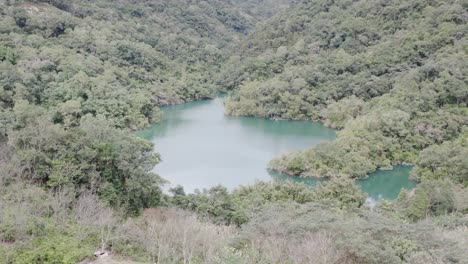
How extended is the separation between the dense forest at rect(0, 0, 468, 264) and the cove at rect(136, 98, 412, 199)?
4.39 feet

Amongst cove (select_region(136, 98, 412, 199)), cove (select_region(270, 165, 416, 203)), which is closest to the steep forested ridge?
cove (select_region(136, 98, 412, 199))

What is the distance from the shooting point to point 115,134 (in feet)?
68.4

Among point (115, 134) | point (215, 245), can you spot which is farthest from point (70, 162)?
point (215, 245)

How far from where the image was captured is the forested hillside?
31.2 metres

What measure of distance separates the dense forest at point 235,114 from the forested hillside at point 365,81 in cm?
14

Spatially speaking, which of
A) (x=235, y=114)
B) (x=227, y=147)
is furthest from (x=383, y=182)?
(x=235, y=114)

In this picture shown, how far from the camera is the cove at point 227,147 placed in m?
29.8

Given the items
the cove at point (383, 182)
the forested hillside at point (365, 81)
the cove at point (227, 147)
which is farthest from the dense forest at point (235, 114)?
the cove at point (227, 147)

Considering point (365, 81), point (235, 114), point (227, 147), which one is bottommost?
point (227, 147)

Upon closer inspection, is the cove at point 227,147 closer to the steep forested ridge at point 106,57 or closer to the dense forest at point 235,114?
the dense forest at point 235,114

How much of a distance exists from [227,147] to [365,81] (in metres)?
15.9

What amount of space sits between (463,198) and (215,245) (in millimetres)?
13994

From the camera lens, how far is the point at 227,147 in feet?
123

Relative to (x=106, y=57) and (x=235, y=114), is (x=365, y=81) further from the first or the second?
(x=106, y=57)
